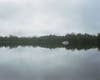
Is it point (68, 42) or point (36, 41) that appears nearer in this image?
point (68, 42)

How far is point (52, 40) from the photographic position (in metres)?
49.6

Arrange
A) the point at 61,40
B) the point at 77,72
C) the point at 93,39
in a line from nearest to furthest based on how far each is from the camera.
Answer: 1. the point at 77,72
2. the point at 93,39
3. the point at 61,40

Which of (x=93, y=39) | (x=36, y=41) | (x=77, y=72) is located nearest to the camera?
(x=77, y=72)

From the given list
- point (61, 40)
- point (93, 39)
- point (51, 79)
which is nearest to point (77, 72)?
point (51, 79)

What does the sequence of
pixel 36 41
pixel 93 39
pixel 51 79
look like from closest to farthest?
pixel 51 79, pixel 93 39, pixel 36 41

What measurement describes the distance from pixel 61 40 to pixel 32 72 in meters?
35.7

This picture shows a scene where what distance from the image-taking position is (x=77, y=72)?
12.0 m

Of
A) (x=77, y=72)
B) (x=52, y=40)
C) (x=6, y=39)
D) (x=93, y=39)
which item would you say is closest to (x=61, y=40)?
(x=52, y=40)

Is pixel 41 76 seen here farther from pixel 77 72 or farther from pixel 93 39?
pixel 93 39

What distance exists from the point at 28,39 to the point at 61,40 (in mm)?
7634

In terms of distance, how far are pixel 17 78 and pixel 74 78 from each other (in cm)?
195

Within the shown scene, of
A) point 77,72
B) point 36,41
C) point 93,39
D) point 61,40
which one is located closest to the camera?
point 77,72

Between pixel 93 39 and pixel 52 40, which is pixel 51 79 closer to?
pixel 93 39

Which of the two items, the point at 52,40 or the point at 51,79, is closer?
the point at 51,79
